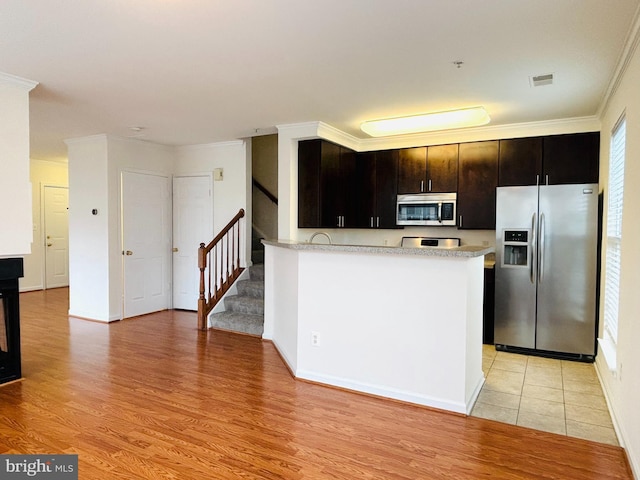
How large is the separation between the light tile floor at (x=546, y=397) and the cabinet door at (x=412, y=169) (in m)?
2.24

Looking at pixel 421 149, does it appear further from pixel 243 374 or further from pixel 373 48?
pixel 243 374

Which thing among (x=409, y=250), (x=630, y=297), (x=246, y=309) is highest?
(x=409, y=250)

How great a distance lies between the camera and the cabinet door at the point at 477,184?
4.92m

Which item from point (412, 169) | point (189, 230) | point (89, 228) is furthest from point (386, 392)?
point (89, 228)

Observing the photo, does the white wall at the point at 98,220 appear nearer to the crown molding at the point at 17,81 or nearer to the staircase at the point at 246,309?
the staircase at the point at 246,309

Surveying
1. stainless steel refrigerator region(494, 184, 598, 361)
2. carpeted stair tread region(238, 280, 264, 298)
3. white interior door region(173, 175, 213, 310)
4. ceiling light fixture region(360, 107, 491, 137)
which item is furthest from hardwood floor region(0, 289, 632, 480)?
ceiling light fixture region(360, 107, 491, 137)

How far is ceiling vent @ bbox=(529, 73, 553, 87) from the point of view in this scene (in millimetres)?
3262

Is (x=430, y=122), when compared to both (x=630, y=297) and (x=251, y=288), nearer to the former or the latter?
(x=630, y=297)

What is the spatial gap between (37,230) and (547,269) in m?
8.68

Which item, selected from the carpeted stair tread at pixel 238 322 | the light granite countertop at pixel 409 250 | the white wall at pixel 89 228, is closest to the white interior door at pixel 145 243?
the white wall at pixel 89 228

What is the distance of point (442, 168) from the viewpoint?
5.18m

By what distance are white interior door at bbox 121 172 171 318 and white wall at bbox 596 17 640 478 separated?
557cm

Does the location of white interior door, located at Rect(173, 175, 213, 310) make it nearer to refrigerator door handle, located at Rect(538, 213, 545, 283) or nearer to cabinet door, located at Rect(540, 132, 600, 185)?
refrigerator door handle, located at Rect(538, 213, 545, 283)

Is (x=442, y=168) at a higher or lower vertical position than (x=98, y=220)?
higher
